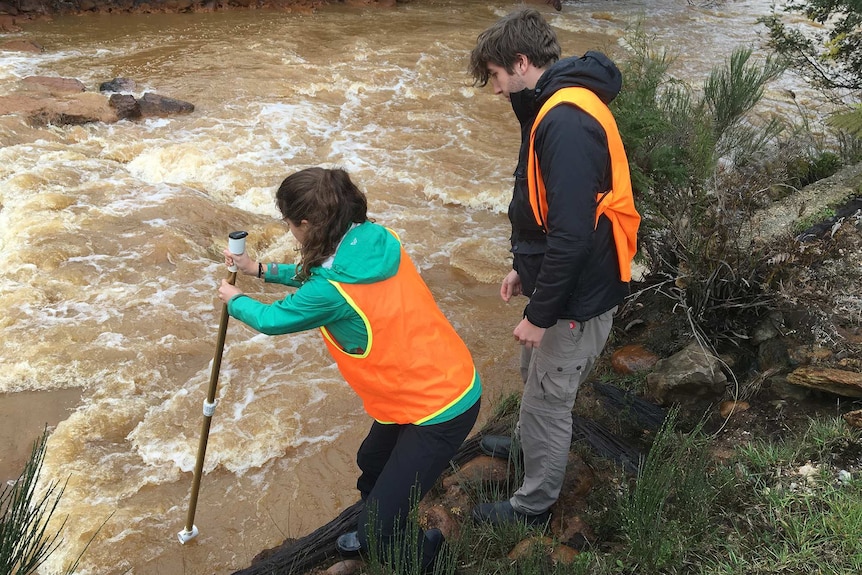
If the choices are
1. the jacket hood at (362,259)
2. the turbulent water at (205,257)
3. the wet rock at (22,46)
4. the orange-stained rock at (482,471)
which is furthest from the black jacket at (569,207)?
the wet rock at (22,46)

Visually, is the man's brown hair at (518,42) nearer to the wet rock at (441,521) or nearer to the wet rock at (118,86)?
the wet rock at (441,521)

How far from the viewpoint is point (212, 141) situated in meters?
8.77

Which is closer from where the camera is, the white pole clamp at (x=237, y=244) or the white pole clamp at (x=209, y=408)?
the white pole clamp at (x=237, y=244)

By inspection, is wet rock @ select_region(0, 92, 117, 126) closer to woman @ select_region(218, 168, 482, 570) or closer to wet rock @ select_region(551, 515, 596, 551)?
woman @ select_region(218, 168, 482, 570)

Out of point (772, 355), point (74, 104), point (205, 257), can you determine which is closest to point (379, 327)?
point (772, 355)

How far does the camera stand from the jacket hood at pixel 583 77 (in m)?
2.34

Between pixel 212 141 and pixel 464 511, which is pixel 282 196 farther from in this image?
pixel 212 141

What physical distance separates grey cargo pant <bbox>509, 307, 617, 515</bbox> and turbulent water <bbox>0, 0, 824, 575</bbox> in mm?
1647

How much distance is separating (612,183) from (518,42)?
0.63 m

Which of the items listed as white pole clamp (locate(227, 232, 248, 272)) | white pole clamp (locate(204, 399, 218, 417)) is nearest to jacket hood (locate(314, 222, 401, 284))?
white pole clamp (locate(227, 232, 248, 272))

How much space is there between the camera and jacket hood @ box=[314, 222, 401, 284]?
7.72 feet

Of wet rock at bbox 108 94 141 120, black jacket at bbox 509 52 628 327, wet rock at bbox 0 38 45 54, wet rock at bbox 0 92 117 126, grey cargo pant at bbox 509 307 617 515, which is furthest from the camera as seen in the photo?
wet rock at bbox 0 38 45 54

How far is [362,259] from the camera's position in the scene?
2.38 metres

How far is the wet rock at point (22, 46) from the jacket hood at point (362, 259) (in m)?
12.3
